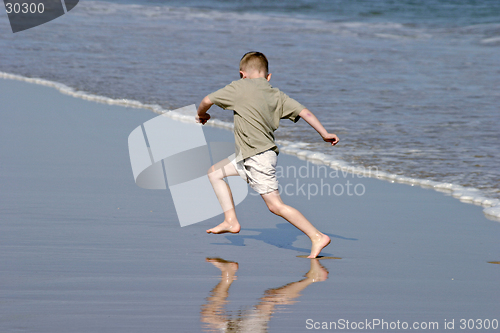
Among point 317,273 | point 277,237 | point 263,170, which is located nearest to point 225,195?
point 263,170

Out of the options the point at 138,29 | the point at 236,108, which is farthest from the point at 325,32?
the point at 236,108

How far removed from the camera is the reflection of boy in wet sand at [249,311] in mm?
2764

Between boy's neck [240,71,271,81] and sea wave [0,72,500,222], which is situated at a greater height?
boy's neck [240,71,271,81]

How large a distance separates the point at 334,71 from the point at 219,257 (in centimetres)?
989

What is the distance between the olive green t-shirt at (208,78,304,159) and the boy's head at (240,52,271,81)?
6 cm

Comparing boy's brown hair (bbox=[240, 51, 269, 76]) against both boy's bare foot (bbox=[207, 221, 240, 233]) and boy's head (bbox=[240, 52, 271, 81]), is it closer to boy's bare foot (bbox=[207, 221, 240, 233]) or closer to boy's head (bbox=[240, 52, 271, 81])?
boy's head (bbox=[240, 52, 271, 81])

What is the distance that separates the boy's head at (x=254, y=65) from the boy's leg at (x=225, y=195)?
1.85 feet

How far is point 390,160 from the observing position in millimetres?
6750

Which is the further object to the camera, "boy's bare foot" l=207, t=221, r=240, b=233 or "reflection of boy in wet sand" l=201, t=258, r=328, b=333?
"boy's bare foot" l=207, t=221, r=240, b=233

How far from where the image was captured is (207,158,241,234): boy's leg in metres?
4.12

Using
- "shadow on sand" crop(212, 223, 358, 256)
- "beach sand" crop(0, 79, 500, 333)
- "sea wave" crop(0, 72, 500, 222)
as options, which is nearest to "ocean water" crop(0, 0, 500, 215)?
"sea wave" crop(0, 72, 500, 222)

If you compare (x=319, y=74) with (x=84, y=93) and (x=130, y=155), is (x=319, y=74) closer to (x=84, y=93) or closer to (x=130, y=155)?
(x=84, y=93)

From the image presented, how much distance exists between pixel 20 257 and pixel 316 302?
1.67 metres

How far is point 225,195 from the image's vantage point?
13.8 feet
